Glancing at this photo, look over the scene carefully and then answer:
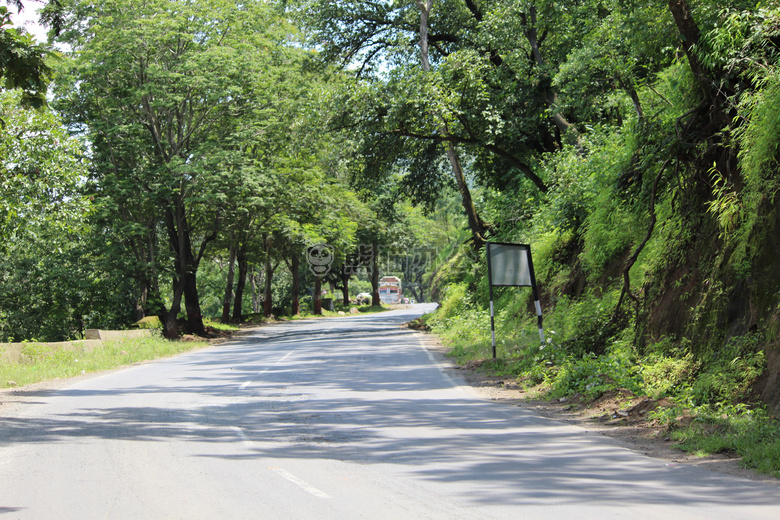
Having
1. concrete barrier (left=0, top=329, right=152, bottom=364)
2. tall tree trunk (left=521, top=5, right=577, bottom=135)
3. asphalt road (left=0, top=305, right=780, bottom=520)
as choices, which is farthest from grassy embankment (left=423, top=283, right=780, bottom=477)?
concrete barrier (left=0, top=329, right=152, bottom=364)

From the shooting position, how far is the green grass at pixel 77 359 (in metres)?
16.7

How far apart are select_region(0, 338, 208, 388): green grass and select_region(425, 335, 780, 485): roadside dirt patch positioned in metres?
10.1

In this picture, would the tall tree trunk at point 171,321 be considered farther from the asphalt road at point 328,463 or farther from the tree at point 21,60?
the tree at point 21,60

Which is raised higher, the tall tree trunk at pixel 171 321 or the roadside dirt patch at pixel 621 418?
the tall tree trunk at pixel 171 321

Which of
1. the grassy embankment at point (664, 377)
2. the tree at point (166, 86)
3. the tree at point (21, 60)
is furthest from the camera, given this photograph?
Answer: the tree at point (166, 86)

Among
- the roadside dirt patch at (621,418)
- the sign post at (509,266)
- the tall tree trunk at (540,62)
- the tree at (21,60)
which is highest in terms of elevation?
the tall tree trunk at (540,62)

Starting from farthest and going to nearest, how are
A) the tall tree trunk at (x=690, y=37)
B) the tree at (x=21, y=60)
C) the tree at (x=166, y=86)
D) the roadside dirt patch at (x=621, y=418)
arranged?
the tree at (x=166, y=86) < the tall tree trunk at (x=690, y=37) < the tree at (x=21, y=60) < the roadside dirt patch at (x=621, y=418)

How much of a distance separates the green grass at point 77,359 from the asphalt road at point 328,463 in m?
3.92

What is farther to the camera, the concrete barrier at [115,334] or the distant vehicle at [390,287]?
the distant vehicle at [390,287]

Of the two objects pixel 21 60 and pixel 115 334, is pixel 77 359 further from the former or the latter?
pixel 21 60

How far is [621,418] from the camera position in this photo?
391 inches

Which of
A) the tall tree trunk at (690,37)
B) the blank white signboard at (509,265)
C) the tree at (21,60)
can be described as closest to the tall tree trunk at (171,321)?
the blank white signboard at (509,265)

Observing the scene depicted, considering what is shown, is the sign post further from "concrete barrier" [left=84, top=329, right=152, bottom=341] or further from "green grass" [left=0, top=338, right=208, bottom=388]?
"concrete barrier" [left=84, top=329, right=152, bottom=341]

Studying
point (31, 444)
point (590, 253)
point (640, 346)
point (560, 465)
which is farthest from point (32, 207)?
point (560, 465)
